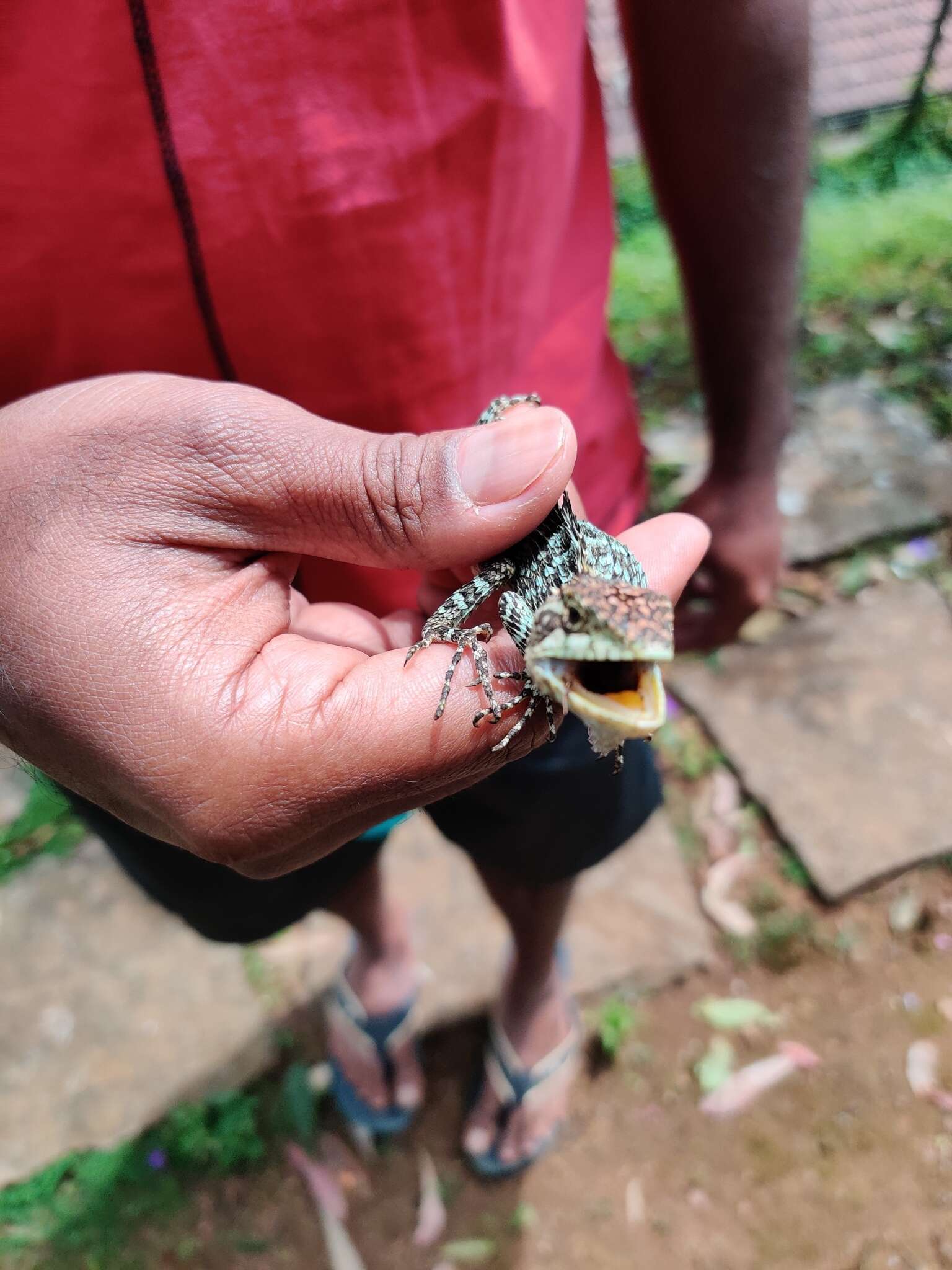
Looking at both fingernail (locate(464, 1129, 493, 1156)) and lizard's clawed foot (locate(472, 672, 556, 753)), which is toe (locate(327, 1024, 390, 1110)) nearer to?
fingernail (locate(464, 1129, 493, 1156))

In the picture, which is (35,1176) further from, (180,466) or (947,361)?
(947,361)

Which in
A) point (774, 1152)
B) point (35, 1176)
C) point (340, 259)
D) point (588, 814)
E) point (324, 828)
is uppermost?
point (340, 259)

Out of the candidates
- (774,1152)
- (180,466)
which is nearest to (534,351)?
(180,466)

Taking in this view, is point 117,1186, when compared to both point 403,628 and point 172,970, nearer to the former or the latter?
point 172,970

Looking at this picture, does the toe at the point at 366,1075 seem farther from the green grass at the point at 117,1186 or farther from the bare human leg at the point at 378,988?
the green grass at the point at 117,1186

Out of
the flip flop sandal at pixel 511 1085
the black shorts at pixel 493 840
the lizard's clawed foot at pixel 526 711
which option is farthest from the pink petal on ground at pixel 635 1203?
the lizard's clawed foot at pixel 526 711

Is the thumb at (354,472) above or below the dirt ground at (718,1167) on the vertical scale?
above
